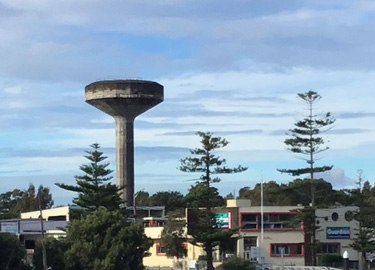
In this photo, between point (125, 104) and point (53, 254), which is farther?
point (125, 104)

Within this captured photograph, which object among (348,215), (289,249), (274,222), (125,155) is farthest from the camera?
(125,155)

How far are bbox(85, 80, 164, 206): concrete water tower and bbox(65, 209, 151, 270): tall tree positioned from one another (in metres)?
35.8

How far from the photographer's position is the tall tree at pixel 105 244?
4878 centimetres

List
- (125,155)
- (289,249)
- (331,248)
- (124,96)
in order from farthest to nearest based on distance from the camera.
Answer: (125,155) < (124,96) < (331,248) < (289,249)

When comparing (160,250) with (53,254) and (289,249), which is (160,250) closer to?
(289,249)

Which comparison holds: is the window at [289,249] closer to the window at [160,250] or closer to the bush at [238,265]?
the window at [160,250]

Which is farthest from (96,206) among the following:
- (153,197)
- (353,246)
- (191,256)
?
(153,197)

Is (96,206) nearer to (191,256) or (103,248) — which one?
(103,248)

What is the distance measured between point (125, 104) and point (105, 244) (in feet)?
137

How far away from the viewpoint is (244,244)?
254 feet

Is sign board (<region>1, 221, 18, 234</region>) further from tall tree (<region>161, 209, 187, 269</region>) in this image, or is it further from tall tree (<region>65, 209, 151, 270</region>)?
tall tree (<region>65, 209, 151, 270</region>)

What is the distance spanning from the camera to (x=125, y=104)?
90062mm

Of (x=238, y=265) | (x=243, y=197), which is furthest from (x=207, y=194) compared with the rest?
(x=243, y=197)

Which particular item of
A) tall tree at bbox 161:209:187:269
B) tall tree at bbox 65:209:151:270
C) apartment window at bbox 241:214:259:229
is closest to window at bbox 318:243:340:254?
apartment window at bbox 241:214:259:229
